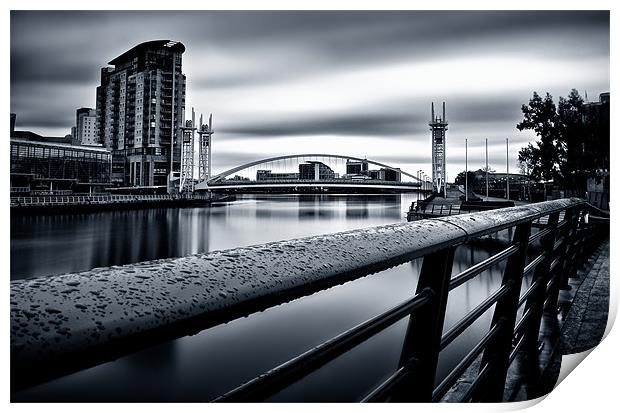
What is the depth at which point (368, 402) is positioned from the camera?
0.49 metres

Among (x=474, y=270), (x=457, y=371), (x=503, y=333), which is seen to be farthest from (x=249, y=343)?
(x=474, y=270)

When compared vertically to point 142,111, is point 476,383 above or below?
below

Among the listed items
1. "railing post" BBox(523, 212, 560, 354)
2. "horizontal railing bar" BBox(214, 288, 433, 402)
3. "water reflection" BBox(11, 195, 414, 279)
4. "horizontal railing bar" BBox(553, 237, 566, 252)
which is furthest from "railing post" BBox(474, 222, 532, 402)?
"water reflection" BBox(11, 195, 414, 279)

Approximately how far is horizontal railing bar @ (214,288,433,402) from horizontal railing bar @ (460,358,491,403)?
1.82 feet

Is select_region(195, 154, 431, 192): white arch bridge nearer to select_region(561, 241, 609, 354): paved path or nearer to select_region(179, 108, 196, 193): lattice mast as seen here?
select_region(179, 108, 196, 193): lattice mast

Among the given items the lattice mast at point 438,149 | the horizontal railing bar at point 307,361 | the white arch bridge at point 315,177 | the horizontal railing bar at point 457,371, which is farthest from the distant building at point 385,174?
the horizontal railing bar at point 307,361

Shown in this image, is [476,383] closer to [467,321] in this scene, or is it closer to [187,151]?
[467,321]

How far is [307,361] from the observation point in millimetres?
355

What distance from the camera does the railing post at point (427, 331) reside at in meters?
0.53

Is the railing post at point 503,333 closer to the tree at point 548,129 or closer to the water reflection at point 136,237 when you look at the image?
the tree at point 548,129

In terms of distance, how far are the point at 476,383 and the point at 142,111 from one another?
23846 millimetres

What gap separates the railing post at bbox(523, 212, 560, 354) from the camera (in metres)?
1.33

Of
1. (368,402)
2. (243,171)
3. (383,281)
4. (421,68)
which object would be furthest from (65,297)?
(243,171)
